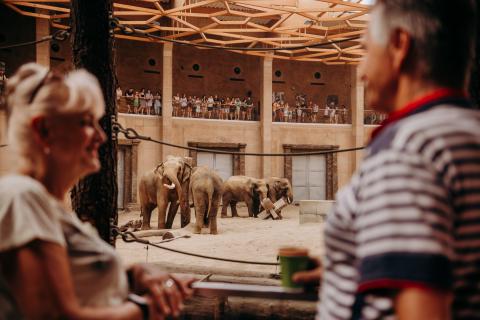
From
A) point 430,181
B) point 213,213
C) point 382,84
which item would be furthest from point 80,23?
point 213,213

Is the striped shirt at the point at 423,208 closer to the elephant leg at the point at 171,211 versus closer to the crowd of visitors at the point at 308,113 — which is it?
the elephant leg at the point at 171,211

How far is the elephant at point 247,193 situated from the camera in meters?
15.9

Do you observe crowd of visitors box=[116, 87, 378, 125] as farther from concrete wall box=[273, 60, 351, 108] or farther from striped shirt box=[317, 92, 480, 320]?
striped shirt box=[317, 92, 480, 320]

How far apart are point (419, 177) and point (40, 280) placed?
811mm

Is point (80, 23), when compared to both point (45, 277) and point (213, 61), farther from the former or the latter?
point (213, 61)

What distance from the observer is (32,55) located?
1938cm

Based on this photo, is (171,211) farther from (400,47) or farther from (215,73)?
(215,73)

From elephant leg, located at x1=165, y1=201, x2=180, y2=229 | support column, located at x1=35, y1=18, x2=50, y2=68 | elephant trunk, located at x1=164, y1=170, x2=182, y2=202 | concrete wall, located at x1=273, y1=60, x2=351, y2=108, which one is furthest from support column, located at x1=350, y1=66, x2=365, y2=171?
support column, located at x1=35, y1=18, x2=50, y2=68

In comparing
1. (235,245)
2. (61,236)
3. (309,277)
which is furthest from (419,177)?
(235,245)

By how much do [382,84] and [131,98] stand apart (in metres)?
19.5

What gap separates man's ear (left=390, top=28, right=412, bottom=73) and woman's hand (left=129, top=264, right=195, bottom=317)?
0.90m

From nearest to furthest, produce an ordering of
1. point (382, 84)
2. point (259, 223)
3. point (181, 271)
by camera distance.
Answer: point (382, 84) < point (181, 271) < point (259, 223)

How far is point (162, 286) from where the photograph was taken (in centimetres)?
146

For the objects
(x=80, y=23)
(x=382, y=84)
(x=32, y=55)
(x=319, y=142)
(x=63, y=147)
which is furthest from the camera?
(x=319, y=142)
